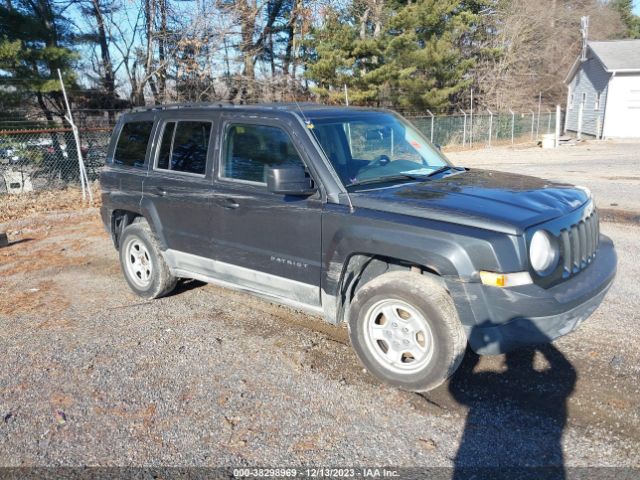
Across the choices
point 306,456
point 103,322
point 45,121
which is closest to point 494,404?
point 306,456

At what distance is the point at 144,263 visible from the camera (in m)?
5.61

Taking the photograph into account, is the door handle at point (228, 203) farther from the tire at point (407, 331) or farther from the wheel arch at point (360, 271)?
the tire at point (407, 331)

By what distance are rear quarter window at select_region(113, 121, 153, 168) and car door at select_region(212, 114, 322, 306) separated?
4.17 feet

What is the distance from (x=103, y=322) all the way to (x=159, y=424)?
6.65 ft

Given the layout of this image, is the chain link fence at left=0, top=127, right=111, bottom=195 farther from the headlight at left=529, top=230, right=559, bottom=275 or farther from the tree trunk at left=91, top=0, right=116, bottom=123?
the headlight at left=529, top=230, right=559, bottom=275

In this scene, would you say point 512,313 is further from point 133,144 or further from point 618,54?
point 618,54

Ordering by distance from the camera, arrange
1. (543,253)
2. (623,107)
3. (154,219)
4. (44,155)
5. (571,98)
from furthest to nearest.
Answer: (571,98) < (623,107) < (44,155) < (154,219) < (543,253)

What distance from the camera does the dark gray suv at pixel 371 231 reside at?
3.26 m

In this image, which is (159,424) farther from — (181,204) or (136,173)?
(136,173)

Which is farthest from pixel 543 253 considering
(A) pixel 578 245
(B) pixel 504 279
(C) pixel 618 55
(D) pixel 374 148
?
(C) pixel 618 55

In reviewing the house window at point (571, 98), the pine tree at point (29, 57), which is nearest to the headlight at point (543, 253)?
the pine tree at point (29, 57)

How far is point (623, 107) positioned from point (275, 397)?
30713 mm

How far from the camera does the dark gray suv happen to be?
3.26 meters

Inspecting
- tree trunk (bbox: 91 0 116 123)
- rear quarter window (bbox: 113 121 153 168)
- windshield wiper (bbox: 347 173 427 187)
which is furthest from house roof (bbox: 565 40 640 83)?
rear quarter window (bbox: 113 121 153 168)
